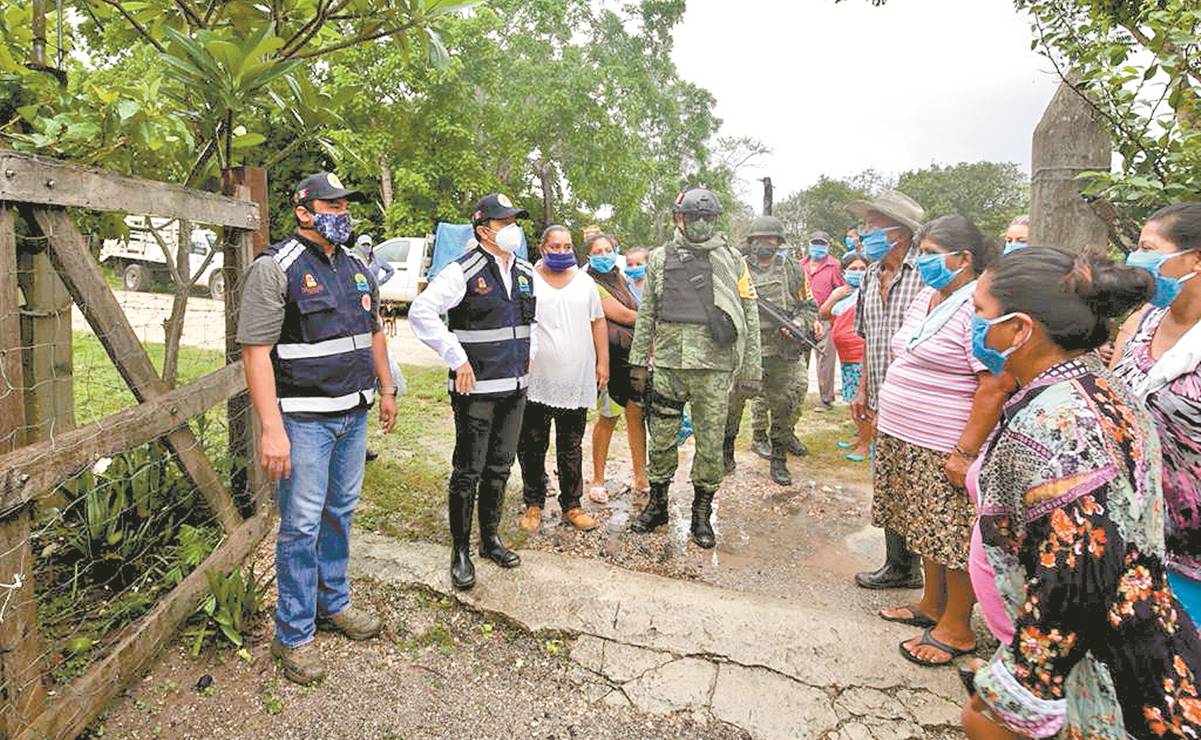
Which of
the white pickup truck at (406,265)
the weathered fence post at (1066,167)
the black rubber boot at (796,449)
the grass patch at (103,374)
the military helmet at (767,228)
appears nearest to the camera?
the weathered fence post at (1066,167)

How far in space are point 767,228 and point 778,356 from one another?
1127 mm

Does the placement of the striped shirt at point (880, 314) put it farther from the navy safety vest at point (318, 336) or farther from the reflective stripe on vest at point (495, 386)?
the navy safety vest at point (318, 336)

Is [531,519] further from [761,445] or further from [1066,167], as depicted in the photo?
[1066,167]

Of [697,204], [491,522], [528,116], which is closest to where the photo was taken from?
[491,522]

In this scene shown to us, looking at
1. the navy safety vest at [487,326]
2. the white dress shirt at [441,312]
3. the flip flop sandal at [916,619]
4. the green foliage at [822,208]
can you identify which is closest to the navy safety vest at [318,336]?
the white dress shirt at [441,312]

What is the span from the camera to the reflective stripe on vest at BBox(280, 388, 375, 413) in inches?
98.9

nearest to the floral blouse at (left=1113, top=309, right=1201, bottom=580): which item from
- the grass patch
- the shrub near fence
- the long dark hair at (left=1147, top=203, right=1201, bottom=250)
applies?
the long dark hair at (left=1147, top=203, right=1201, bottom=250)

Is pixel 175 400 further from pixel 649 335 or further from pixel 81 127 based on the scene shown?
pixel 649 335

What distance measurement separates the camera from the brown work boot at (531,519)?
13.2ft

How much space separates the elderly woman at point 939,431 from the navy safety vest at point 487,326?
1.70m

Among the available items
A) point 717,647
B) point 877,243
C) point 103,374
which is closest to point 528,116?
point 103,374

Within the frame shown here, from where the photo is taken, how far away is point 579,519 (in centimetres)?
409

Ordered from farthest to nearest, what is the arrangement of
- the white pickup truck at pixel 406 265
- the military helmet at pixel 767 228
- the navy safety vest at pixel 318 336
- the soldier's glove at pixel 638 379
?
the white pickup truck at pixel 406 265, the military helmet at pixel 767 228, the soldier's glove at pixel 638 379, the navy safety vest at pixel 318 336

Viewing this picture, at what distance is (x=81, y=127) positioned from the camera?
233 cm
